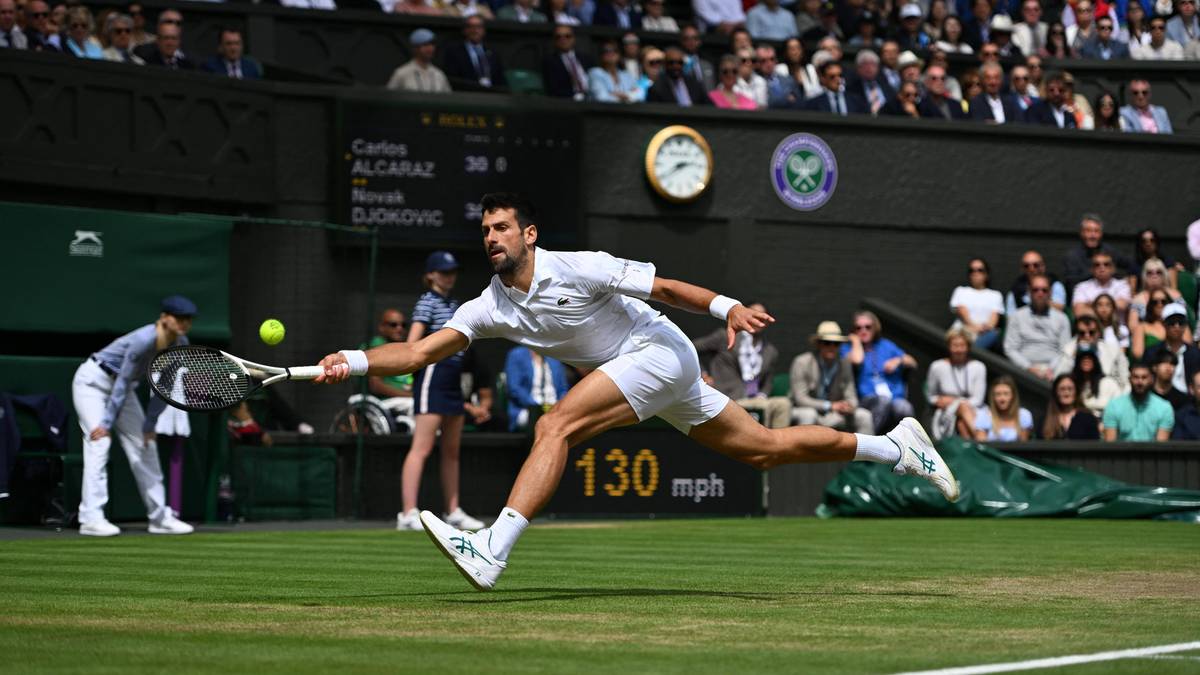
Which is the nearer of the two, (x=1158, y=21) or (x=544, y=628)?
(x=544, y=628)

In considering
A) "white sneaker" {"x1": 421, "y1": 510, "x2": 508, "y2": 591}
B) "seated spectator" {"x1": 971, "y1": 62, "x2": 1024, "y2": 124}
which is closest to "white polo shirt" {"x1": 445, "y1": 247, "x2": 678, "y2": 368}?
"white sneaker" {"x1": 421, "y1": 510, "x2": 508, "y2": 591}

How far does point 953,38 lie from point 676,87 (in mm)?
4837

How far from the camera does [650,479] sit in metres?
18.8

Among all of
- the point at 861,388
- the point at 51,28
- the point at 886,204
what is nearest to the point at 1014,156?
the point at 886,204

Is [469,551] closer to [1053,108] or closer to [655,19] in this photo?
[655,19]

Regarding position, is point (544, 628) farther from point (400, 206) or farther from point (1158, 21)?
point (1158, 21)

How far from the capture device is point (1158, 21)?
25.6 meters

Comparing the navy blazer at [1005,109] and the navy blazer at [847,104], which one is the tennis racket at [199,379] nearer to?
the navy blazer at [847,104]

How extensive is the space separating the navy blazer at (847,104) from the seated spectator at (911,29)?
1.72m

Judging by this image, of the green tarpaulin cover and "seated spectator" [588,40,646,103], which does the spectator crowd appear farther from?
the green tarpaulin cover

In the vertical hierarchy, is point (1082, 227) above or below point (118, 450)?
above

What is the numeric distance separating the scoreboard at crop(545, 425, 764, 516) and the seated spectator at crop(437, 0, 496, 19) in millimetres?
6450

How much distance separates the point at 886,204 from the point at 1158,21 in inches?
207

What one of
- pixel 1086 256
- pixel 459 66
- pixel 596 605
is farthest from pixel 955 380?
pixel 596 605
